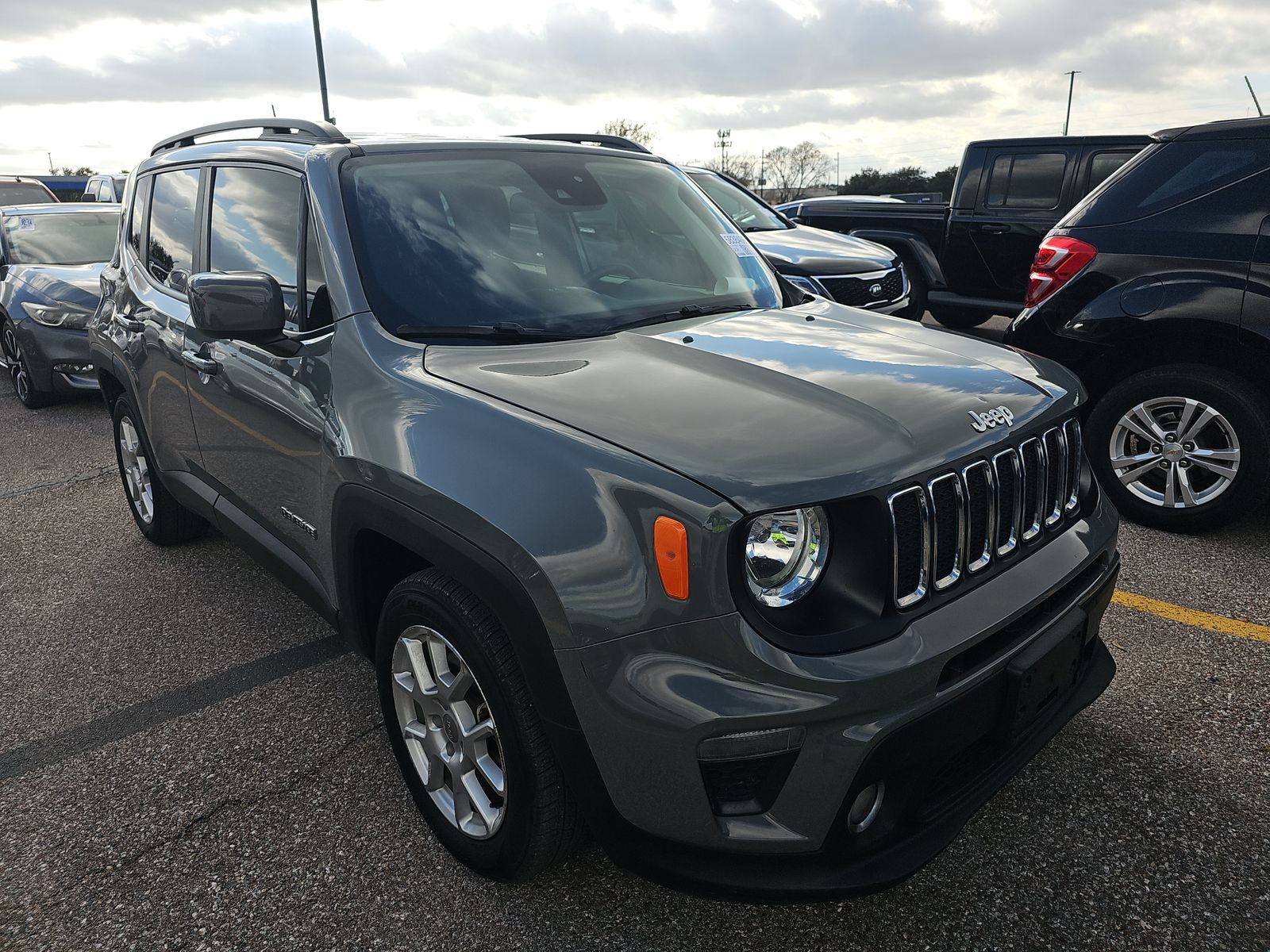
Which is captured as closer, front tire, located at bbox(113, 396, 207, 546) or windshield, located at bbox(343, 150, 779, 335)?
windshield, located at bbox(343, 150, 779, 335)

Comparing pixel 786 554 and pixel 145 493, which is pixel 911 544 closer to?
pixel 786 554

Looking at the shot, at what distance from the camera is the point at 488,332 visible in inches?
98.9

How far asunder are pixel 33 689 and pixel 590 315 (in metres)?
2.48

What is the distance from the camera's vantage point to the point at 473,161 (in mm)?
2979

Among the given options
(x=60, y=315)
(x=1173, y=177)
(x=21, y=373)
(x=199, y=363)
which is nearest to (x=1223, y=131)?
(x=1173, y=177)

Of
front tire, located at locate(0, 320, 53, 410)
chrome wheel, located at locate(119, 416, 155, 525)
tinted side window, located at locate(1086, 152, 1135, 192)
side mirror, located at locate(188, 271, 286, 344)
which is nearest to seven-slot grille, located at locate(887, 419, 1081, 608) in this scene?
side mirror, located at locate(188, 271, 286, 344)

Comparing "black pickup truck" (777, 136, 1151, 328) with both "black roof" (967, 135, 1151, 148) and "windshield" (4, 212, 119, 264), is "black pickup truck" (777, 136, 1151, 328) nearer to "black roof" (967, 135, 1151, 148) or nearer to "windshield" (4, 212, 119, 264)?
"black roof" (967, 135, 1151, 148)

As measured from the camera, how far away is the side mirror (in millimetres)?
2535

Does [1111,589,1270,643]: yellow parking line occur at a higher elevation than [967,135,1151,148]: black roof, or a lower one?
lower

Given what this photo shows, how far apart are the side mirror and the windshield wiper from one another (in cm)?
39

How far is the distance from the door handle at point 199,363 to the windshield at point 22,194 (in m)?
13.7

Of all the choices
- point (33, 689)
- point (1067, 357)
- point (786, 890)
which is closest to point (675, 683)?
point (786, 890)

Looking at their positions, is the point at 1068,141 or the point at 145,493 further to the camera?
the point at 1068,141

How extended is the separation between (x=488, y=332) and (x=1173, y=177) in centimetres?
350
